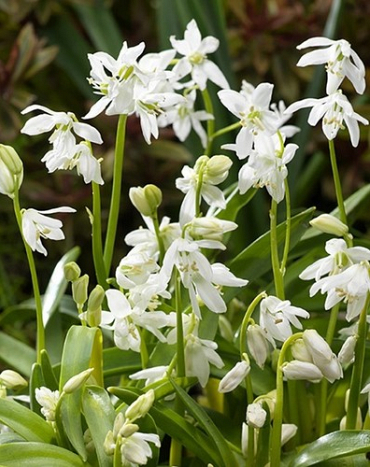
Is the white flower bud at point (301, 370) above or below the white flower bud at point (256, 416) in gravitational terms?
above

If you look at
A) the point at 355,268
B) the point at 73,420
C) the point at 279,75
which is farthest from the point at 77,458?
the point at 279,75

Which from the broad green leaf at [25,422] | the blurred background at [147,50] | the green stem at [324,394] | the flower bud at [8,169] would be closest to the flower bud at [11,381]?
the broad green leaf at [25,422]

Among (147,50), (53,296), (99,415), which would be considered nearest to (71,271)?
(99,415)

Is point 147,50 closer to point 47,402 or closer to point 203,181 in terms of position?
point 203,181

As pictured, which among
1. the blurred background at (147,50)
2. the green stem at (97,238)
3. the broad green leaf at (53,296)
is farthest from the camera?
the blurred background at (147,50)

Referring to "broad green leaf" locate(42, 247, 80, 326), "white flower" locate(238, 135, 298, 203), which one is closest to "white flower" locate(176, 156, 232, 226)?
"white flower" locate(238, 135, 298, 203)

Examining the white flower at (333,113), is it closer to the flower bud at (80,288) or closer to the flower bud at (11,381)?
the flower bud at (80,288)

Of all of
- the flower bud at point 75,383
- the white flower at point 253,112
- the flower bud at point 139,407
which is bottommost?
the flower bud at point 139,407
